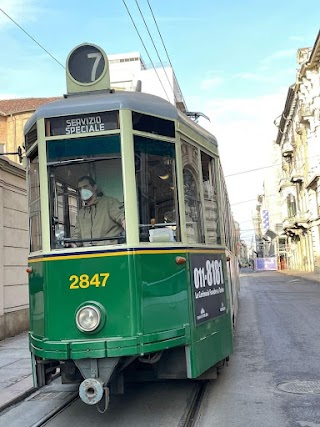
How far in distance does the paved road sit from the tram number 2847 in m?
1.35

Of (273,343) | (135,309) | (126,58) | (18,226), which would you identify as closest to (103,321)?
(135,309)

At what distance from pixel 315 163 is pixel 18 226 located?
3051 centimetres

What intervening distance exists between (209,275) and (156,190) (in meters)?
1.27

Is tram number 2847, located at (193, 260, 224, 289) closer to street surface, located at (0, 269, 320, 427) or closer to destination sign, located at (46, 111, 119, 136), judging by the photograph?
street surface, located at (0, 269, 320, 427)

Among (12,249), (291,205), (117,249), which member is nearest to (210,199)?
(117,249)

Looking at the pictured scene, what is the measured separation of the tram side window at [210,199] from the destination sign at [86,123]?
140cm

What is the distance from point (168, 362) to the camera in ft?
16.4

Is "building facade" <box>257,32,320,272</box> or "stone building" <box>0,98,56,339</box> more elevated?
"building facade" <box>257,32,320,272</box>

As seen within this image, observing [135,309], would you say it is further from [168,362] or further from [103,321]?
[168,362]

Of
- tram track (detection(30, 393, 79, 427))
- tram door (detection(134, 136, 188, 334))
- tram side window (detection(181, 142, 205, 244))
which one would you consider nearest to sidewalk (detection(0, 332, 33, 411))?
tram track (detection(30, 393, 79, 427))

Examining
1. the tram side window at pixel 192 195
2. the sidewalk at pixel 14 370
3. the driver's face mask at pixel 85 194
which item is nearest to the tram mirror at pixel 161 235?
the tram side window at pixel 192 195

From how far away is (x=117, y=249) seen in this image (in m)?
4.54

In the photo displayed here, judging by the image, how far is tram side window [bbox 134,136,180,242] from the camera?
4738mm

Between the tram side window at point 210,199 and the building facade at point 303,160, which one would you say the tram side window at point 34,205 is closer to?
the tram side window at point 210,199
